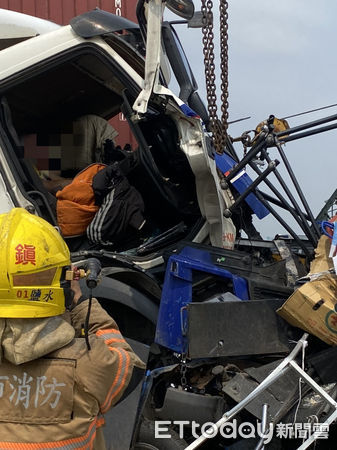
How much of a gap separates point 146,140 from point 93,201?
19.1 inches

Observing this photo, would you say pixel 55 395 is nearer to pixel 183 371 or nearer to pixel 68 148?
pixel 183 371

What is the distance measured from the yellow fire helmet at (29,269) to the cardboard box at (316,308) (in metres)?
1.17

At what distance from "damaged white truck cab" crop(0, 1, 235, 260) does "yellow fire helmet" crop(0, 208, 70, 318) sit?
3.34 ft

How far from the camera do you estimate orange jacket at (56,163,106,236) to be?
3180 mm

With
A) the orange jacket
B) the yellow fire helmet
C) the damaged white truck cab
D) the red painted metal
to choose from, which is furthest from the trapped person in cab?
the red painted metal

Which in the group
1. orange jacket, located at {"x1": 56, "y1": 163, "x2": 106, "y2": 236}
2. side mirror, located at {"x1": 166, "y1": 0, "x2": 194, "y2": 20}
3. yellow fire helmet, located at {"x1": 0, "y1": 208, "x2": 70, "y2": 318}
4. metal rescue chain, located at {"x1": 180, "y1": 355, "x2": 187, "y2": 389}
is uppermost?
side mirror, located at {"x1": 166, "y1": 0, "x2": 194, "y2": 20}

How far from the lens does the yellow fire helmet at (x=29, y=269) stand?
6.03ft

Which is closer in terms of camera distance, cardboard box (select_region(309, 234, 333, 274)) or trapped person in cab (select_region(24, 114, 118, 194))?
cardboard box (select_region(309, 234, 333, 274))

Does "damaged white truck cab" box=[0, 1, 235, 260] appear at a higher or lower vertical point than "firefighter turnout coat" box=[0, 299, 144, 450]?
higher

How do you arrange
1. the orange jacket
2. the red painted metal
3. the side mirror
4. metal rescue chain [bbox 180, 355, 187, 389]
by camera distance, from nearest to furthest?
metal rescue chain [bbox 180, 355, 187, 389]
the side mirror
the orange jacket
the red painted metal

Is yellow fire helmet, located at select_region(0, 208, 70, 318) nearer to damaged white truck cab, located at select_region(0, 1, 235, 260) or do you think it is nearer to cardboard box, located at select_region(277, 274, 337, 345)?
damaged white truck cab, located at select_region(0, 1, 235, 260)

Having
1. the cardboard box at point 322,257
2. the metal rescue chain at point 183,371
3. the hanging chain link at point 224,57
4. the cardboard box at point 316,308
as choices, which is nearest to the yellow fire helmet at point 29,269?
the metal rescue chain at point 183,371

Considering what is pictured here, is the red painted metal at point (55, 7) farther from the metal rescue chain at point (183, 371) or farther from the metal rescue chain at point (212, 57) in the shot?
the metal rescue chain at point (183, 371)

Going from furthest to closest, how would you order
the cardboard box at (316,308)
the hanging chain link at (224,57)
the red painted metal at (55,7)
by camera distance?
the red painted metal at (55,7) → the hanging chain link at (224,57) → the cardboard box at (316,308)
